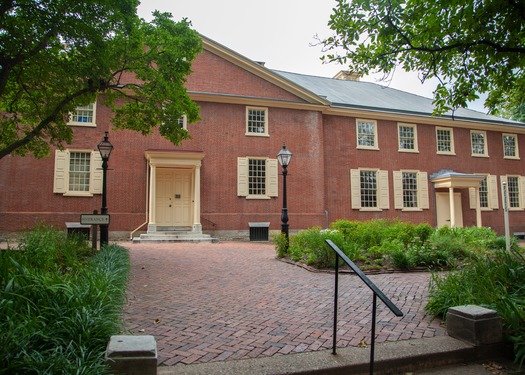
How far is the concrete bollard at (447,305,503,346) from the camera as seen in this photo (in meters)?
3.51

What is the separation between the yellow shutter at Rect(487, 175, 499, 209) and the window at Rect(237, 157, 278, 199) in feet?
46.3

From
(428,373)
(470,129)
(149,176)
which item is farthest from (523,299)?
(470,129)

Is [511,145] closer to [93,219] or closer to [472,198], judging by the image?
[472,198]

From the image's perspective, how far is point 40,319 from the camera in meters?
3.06

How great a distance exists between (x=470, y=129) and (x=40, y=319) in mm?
25078

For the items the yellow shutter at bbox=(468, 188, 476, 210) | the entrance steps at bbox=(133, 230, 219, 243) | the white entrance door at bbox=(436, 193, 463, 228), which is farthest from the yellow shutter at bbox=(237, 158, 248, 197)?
the yellow shutter at bbox=(468, 188, 476, 210)

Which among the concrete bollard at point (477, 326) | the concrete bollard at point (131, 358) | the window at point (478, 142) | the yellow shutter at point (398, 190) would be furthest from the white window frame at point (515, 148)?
the concrete bollard at point (131, 358)

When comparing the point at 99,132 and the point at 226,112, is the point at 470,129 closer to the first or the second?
the point at 226,112

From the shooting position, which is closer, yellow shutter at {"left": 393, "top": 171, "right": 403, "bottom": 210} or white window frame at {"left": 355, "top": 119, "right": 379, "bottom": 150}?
white window frame at {"left": 355, "top": 119, "right": 379, "bottom": 150}

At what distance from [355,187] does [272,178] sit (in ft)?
15.9

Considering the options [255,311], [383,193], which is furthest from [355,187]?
[255,311]

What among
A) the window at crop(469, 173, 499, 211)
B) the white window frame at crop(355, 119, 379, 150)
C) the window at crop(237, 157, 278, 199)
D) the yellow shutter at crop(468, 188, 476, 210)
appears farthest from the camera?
the window at crop(469, 173, 499, 211)

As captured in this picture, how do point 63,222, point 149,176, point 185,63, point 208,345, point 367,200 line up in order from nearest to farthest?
point 208,345 < point 185,63 < point 63,222 < point 149,176 < point 367,200

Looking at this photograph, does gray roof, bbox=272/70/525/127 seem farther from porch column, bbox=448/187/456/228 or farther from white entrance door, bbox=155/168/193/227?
white entrance door, bbox=155/168/193/227
